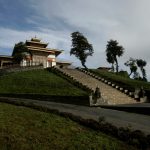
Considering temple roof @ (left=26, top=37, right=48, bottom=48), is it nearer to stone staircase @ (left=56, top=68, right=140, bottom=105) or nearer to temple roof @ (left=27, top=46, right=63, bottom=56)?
temple roof @ (left=27, top=46, right=63, bottom=56)

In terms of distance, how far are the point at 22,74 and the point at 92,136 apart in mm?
37078

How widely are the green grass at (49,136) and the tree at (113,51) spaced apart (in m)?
54.3

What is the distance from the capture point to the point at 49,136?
1205 centimetres

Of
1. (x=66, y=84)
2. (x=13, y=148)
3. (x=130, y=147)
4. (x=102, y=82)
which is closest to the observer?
(x=13, y=148)

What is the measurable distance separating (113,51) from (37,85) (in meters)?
32.0

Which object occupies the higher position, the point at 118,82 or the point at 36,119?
the point at 118,82

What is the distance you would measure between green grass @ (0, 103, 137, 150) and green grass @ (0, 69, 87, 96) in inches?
756

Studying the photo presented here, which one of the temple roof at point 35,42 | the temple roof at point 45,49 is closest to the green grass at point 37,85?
the temple roof at point 45,49

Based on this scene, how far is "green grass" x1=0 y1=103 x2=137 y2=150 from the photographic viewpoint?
1097cm

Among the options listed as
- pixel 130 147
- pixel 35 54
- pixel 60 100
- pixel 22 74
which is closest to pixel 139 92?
pixel 60 100

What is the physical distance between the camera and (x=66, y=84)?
40.0 meters

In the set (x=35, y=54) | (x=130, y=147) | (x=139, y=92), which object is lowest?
(x=130, y=147)

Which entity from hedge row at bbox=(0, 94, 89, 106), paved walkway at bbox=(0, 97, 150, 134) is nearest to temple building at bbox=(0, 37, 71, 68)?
hedge row at bbox=(0, 94, 89, 106)

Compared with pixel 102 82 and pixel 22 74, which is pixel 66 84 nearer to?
pixel 102 82
